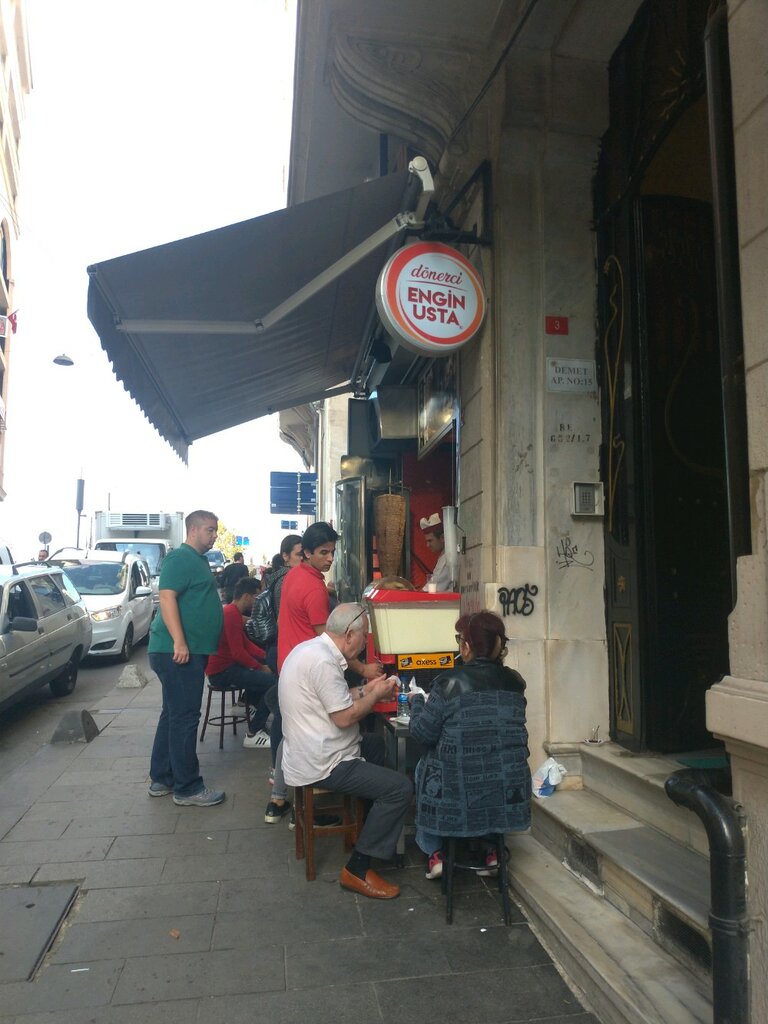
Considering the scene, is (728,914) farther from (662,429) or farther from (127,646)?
(127,646)

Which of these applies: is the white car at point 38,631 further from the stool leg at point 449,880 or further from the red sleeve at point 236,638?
the stool leg at point 449,880

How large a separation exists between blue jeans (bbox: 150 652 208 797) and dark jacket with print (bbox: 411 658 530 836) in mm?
2106

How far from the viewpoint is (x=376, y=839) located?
12.0ft

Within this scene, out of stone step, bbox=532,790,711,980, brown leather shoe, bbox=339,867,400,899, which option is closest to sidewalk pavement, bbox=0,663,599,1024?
brown leather shoe, bbox=339,867,400,899

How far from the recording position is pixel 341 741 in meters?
3.78

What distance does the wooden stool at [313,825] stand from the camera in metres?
3.84

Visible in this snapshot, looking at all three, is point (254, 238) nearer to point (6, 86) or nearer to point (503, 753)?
point (503, 753)

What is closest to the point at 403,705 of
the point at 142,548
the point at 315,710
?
the point at 315,710

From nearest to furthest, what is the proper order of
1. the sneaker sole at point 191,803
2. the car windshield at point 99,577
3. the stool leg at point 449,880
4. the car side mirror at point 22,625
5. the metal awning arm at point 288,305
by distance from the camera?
the stool leg at point 449,880 → the sneaker sole at point 191,803 → the metal awning arm at point 288,305 → the car side mirror at point 22,625 → the car windshield at point 99,577

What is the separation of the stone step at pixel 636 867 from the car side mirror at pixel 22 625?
540cm

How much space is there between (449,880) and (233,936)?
1.00 m

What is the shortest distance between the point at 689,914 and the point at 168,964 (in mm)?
2092

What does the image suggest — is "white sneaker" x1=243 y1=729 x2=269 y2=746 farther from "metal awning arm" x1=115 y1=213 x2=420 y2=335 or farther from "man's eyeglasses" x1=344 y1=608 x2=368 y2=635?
"metal awning arm" x1=115 y1=213 x2=420 y2=335

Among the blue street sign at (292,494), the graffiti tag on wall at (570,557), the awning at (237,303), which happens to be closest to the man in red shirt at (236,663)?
the awning at (237,303)
